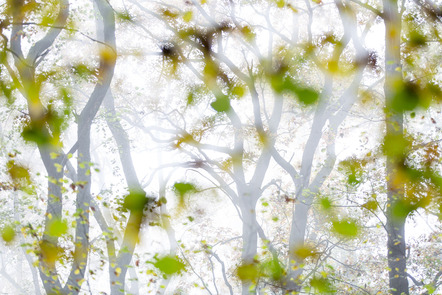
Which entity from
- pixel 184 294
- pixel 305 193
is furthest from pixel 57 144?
pixel 184 294

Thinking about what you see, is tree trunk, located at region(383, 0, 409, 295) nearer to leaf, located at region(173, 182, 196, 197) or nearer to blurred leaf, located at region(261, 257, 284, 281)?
blurred leaf, located at region(261, 257, 284, 281)

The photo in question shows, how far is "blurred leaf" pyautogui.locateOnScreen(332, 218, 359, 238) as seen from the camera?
10.6 meters

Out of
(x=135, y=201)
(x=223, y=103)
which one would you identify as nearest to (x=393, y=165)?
(x=223, y=103)

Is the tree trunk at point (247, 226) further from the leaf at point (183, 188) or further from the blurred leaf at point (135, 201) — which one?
the leaf at point (183, 188)

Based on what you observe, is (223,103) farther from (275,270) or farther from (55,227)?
(55,227)

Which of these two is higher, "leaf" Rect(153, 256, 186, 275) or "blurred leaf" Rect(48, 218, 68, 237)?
"leaf" Rect(153, 256, 186, 275)

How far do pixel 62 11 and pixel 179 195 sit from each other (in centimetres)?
474

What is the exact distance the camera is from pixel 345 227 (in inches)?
422

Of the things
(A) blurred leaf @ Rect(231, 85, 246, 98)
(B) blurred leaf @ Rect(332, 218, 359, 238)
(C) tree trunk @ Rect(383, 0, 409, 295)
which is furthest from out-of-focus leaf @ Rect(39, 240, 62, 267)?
(B) blurred leaf @ Rect(332, 218, 359, 238)

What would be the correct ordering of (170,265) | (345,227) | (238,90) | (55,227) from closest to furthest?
(55,227)
(170,265)
(238,90)
(345,227)

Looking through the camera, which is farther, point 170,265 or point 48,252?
point 170,265

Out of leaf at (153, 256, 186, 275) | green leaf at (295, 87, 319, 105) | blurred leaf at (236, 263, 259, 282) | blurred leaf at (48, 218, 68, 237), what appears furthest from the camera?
green leaf at (295, 87, 319, 105)

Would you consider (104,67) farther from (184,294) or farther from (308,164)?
(184,294)

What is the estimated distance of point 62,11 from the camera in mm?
6109
